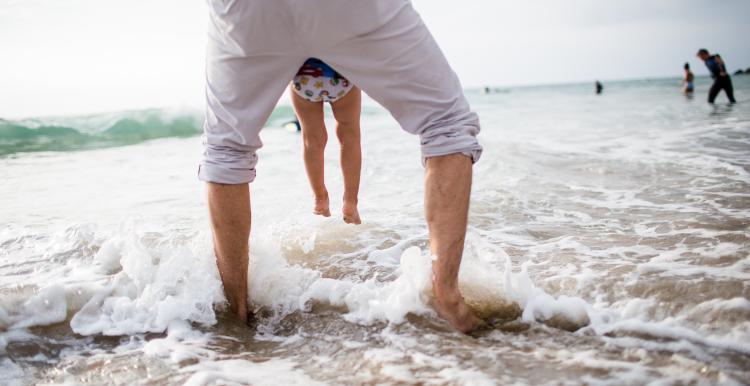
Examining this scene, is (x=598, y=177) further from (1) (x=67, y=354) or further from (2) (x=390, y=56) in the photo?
(1) (x=67, y=354)

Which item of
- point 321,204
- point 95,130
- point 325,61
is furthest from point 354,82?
point 95,130

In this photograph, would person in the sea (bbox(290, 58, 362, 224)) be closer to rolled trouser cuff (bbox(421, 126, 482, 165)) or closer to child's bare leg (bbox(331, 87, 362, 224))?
child's bare leg (bbox(331, 87, 362, 224))

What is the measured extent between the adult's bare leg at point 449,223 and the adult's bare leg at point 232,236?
702 mm

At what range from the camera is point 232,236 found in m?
1.93

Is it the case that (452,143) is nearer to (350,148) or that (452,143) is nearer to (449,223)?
(449,223)

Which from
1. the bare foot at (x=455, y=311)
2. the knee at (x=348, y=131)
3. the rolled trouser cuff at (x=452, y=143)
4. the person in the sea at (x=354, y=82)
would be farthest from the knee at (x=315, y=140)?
the bare foot at (x=455, y=311)

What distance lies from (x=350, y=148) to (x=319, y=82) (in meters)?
0.54

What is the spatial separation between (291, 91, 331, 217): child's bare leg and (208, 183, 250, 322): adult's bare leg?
772 mm

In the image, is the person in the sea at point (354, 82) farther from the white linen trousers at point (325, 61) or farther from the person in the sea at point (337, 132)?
the person in the sea at point (337, 132)

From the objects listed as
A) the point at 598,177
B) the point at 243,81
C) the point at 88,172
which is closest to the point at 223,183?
the point at 243,81

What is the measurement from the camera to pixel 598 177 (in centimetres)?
463

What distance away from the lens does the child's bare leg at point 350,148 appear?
257cm

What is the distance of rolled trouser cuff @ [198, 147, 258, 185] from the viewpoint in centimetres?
184

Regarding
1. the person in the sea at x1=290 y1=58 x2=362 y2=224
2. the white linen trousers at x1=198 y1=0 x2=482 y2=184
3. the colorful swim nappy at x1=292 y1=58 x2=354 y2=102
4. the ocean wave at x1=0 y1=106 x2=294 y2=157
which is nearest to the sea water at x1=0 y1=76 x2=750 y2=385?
the person in the sea at x1=290 y1=58 x2=362 y2=224
